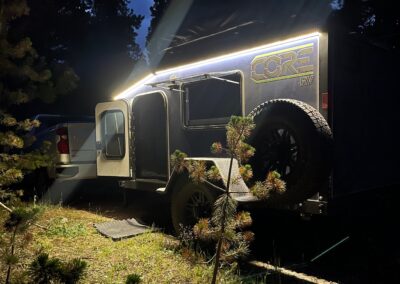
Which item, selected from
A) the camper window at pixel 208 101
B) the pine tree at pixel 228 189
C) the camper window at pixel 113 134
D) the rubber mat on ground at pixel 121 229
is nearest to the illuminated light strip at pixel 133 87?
the camper window at pixel 113 134

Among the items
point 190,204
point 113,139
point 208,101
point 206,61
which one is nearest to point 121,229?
point 190,204

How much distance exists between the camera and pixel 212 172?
2895 millimetres

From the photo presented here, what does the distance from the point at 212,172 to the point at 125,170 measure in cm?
373

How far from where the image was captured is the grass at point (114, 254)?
364 cm

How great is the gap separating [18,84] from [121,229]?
263 cm

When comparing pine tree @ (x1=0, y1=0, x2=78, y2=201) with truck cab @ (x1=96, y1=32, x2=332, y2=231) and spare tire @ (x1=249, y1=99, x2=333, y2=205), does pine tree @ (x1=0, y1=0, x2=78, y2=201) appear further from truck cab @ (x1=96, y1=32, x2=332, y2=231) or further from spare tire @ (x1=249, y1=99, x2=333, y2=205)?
spare tire @ (x1=249, y1=99, x2=333, y2=205)

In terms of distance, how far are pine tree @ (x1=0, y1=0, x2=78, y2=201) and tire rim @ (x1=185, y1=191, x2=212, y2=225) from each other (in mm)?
1749

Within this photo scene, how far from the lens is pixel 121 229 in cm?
539

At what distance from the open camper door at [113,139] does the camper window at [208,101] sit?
1.29m

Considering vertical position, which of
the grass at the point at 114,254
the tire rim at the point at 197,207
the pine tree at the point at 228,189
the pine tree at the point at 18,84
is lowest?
the grass at the point at 114,254

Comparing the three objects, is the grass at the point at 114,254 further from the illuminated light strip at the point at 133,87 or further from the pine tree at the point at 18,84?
the illuminated light strip at the point at 133,87

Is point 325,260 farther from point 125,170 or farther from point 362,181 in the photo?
point 125,170

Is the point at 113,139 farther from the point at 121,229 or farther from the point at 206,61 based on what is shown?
the point at 206,61

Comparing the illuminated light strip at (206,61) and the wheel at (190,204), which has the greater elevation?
the illuminated light strip at (206,61)
